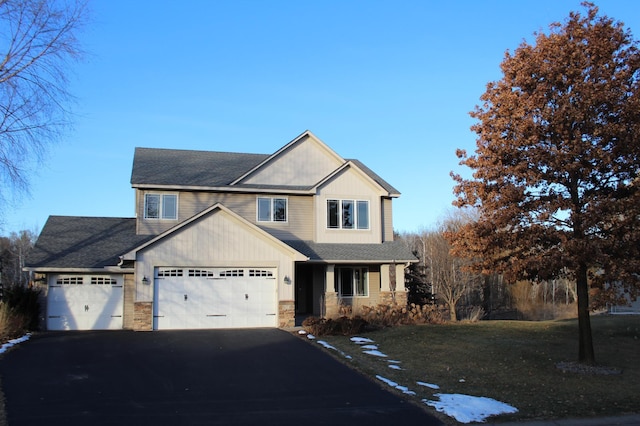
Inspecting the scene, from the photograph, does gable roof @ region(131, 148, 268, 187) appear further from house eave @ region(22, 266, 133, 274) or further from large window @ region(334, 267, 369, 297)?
large window @ region(334, 267, 369, 297)

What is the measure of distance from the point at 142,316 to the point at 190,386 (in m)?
9.49

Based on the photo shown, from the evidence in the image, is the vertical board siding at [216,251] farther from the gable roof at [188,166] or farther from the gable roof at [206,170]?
the gable roof at [188,166]

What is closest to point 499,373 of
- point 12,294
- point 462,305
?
point 12,294

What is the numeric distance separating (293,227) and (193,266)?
5.69 m

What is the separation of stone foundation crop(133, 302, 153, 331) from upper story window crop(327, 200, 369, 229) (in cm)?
889

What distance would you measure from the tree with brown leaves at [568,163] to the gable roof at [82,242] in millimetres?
14940

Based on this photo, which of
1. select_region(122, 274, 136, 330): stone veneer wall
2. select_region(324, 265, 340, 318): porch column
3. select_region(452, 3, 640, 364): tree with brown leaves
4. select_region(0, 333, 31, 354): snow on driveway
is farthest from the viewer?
select_region(324, 265, 340, 318): porch column

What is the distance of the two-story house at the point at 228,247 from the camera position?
821 inches

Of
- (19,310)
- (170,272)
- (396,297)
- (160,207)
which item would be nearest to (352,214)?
(396,297)

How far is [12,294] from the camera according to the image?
67.1ft

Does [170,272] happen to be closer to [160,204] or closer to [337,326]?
[160,204]

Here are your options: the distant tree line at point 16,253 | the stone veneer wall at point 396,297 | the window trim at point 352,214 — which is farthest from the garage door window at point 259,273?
the distant tree line at point 16,253

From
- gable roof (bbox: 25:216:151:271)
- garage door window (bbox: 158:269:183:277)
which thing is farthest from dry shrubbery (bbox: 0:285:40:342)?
garage door window (bbox: 158:269:183:277)

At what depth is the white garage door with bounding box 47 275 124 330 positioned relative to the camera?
69.9 feet
